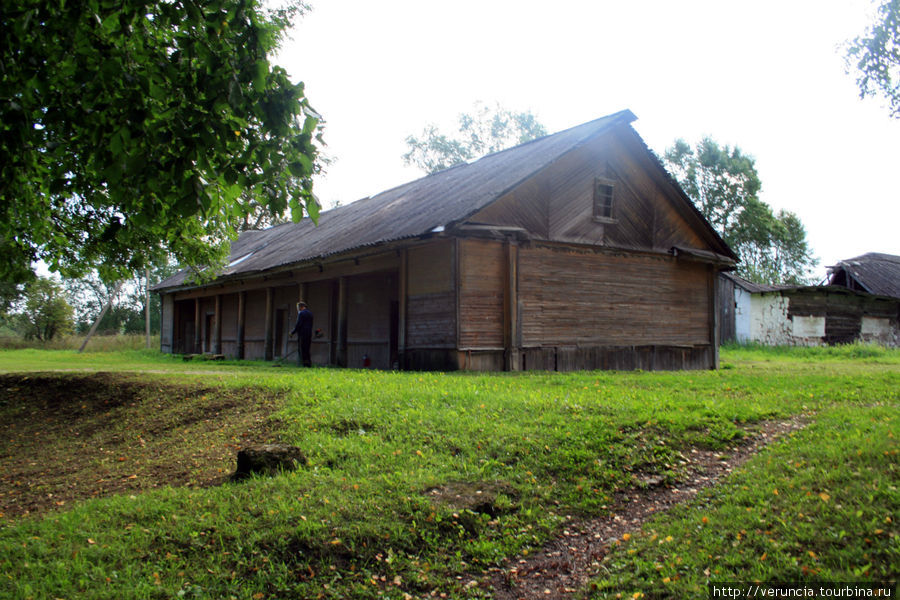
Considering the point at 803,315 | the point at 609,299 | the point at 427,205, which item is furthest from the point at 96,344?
the point at 803,315

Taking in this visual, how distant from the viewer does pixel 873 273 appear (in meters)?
38.0

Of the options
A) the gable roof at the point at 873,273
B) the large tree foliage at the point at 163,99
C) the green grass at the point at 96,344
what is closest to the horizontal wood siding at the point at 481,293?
the large tree foliage at the point at 163,99

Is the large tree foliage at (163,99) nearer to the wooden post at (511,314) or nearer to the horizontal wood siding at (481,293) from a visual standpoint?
the horizontal wood siding at (481,293)

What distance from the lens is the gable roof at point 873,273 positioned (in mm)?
36125

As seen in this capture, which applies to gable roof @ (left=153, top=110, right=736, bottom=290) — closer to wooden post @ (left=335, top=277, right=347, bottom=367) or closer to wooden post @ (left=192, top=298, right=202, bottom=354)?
wooden post @ (left=335, top=277, right=347, bottom=367)

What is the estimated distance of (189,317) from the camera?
3212cm

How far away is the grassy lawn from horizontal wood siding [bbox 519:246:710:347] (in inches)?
240

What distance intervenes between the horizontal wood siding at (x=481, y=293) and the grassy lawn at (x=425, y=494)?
467cm

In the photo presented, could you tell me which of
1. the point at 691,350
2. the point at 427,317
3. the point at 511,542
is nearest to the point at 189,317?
the point at 427,317

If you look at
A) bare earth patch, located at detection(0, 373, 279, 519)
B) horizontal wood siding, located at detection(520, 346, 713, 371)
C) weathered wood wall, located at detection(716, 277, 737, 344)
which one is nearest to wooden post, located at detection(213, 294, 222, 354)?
bare earth patch, located at detection(0, 373, 279, 519)

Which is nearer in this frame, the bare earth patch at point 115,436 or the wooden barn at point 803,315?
the bare earth patch at point 115,436

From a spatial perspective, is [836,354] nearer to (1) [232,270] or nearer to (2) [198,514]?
(1) [232,270]

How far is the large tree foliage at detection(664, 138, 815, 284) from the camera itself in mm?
49781

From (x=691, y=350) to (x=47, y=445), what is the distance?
1652 cm
